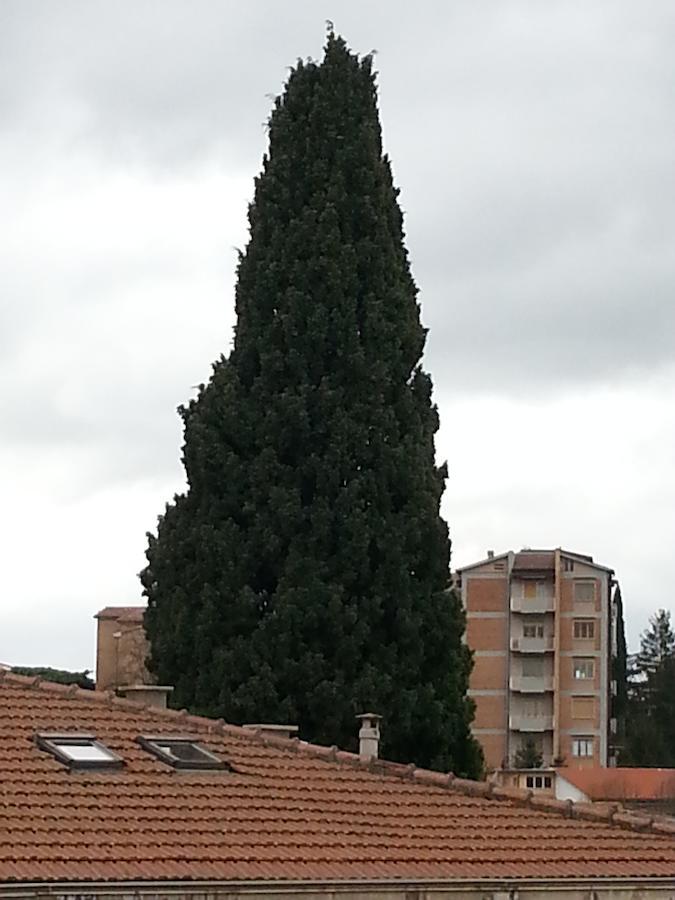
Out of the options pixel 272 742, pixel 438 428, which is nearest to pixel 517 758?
pixel 438 428

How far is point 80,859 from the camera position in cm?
1444

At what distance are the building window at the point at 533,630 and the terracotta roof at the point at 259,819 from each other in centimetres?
6313

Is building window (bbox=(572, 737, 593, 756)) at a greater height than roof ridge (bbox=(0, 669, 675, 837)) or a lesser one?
lesser

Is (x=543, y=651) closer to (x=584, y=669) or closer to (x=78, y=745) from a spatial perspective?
(x=584, y=669)

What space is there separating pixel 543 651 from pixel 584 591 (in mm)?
3254

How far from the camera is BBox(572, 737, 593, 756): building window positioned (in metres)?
80.8

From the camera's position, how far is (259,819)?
54.8ft

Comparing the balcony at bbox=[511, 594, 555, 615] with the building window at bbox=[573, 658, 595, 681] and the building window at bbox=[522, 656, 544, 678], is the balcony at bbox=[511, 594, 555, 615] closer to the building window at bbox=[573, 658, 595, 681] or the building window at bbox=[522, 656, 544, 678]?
the building window at bbox=[522, 656, 544, 678]

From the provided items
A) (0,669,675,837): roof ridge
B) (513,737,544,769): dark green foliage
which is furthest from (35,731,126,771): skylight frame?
(513,737,544,769): dark green foliage

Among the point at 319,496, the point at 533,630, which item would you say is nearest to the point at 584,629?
the point at 533,630

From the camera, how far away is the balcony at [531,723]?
8194cm

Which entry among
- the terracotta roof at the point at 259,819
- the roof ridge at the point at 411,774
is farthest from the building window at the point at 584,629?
the terracotta roof at the point at 259,819

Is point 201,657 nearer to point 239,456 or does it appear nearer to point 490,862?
point 239,456

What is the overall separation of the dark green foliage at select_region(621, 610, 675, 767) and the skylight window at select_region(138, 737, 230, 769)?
199 feet
